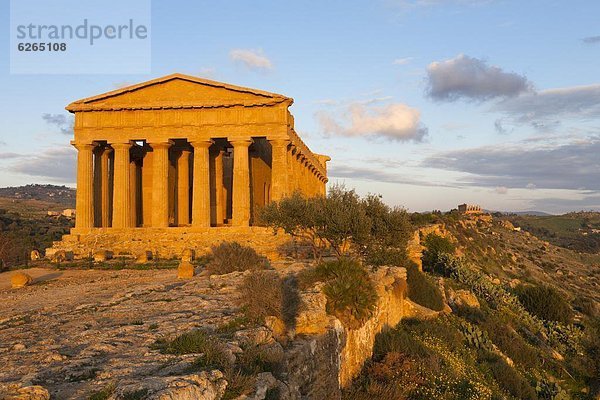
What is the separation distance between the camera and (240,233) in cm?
3128

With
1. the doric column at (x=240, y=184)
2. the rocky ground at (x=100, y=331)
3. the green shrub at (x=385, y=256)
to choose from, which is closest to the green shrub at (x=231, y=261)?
the rocky ground at (x=100, y=331)

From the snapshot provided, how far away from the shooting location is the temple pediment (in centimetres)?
3279

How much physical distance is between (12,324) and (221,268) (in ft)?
28.5

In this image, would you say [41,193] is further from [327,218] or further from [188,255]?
[327,218]

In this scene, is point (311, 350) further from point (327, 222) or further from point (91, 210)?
point (91, 210)

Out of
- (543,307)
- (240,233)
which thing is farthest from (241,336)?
(543,307)

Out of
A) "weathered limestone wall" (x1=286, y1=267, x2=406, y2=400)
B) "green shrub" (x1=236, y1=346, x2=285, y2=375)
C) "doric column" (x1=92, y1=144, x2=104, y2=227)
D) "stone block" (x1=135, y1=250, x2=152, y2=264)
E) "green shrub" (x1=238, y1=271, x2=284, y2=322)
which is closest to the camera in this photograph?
"green shrub" (x1=236, y1=346, x2=285, y2=375)

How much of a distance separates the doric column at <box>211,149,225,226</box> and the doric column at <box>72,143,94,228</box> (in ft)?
27.2

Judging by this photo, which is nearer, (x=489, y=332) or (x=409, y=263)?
(x=489, y=332)

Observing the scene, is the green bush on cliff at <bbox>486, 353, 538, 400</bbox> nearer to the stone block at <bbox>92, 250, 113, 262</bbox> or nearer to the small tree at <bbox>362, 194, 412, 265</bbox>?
the small tree at <bbox>362, 194, 412, 265</bbox>

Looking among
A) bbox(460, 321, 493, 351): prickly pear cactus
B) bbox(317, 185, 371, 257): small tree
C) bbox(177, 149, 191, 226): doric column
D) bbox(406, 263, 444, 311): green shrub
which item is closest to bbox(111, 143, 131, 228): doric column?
bbox(177, 149, 191, 226): doric column

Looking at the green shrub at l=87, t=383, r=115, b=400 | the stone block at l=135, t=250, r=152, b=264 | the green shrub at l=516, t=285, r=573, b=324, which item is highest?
the green shrub at l=87, t=383, r=115, b=400

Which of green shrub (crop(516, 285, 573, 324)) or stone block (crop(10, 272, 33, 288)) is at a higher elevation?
stone block (crop(10, 272, 33, 288))

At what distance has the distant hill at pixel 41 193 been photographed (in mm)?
126256
